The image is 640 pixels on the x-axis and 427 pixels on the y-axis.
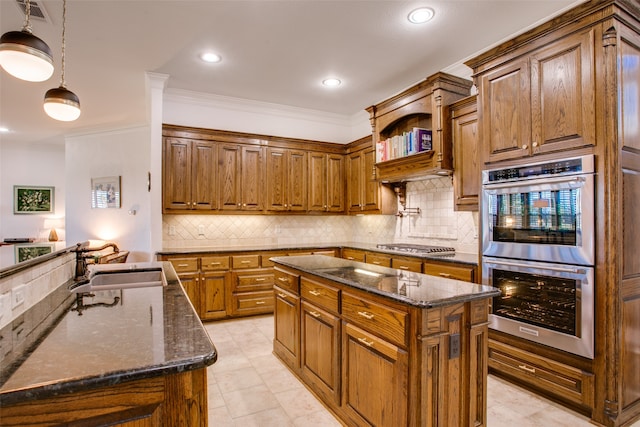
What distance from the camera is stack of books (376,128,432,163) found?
3.80 metres

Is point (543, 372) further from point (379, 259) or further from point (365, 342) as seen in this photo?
point (379, 259)

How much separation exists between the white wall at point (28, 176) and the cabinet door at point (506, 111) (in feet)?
29.3

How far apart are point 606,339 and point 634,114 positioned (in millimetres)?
1458

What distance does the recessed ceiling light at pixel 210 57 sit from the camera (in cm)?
359

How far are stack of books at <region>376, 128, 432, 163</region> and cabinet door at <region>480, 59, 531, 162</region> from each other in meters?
0.93

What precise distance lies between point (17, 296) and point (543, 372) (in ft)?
9.95

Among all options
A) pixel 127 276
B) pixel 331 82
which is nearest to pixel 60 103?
pixel 127 276

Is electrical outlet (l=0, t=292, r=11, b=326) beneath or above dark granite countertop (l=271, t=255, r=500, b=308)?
above

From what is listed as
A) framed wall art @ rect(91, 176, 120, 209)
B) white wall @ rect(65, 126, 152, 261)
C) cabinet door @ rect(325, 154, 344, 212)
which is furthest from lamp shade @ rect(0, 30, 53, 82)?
framed wall art @ rect(91, 176, 120, 209)

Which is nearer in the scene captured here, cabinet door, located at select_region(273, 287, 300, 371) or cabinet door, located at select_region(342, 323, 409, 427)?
cabinet door, located at select_region(342, 323, 409, 427)

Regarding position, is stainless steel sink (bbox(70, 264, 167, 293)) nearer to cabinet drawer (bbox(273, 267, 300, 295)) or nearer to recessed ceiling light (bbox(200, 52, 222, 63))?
cabinet drawer (bbox(273, 267, 300, 295))

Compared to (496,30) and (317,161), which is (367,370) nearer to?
(496,30)

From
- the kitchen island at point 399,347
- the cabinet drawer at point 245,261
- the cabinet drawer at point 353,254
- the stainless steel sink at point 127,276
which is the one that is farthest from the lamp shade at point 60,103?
the cabinet drawer at point 353,254

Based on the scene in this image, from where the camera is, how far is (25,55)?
5.84ft
